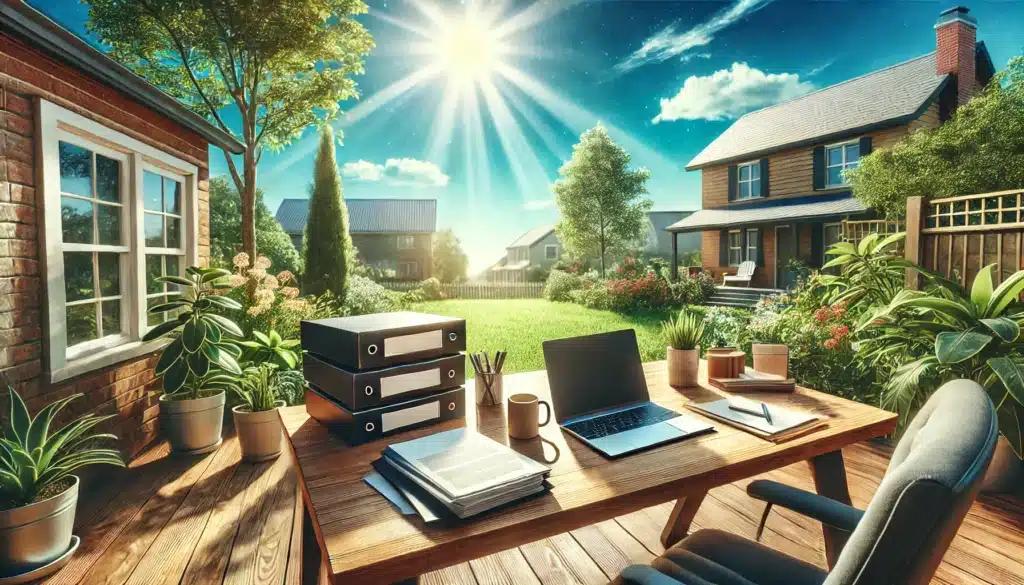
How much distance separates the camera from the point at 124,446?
9.80 ft

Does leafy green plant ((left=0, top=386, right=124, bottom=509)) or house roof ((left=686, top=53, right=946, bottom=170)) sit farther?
house roof ((left=686, top=53, right=946, bottom=170))

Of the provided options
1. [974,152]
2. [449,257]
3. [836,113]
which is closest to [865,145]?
[836,113]

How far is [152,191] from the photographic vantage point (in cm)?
350

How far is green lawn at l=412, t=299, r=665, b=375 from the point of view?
614 centimetres

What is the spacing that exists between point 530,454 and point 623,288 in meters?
9.12

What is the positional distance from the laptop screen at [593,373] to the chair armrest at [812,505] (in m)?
0.47

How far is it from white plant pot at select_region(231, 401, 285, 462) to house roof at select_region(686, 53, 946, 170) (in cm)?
1109

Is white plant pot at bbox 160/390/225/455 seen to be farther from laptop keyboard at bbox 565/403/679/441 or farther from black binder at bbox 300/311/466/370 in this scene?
laptop keyboard at bbox 565/403/679/441

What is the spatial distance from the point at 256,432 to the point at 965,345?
361 centimetres

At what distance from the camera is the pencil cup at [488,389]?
1.58 meters

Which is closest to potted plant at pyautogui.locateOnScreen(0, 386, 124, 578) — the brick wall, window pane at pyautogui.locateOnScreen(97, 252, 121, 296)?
the brick wall

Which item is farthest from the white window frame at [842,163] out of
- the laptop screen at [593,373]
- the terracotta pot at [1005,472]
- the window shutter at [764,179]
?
the laptop screen at [593,373]

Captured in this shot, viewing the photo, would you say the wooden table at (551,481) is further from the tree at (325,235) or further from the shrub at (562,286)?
the shrub at (562,286)

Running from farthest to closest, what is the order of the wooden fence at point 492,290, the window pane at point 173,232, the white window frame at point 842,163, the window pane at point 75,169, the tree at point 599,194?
the tree at point 599,194, the wooden fence at point 492,290, the white window frame at point 842,163, the window pane at point 173,232, the window pane at point 75,169
